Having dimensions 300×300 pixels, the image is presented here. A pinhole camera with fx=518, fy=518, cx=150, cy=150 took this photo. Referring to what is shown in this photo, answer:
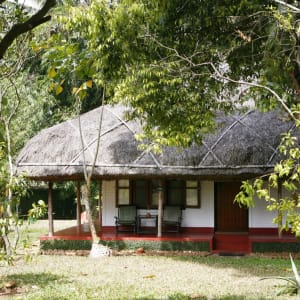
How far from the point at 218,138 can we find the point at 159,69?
4977 millimetres

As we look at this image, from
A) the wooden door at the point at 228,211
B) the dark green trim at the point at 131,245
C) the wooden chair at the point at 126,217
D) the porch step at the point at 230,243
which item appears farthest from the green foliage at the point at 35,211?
the wooden door at the point at 228,211

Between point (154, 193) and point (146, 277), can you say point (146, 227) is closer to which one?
point (154, 193)

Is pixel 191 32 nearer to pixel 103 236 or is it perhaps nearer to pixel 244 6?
pixel 244 6

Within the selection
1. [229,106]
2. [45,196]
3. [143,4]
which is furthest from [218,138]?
[45,196]

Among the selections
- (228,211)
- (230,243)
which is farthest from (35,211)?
(228,211)

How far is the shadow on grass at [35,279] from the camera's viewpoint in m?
9.70

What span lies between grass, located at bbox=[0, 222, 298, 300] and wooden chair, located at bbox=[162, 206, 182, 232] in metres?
1.84

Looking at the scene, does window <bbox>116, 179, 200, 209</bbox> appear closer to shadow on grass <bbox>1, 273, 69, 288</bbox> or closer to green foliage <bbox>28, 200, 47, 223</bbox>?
shadow on grass <bbox>1, 273, 69, 288</bbox>

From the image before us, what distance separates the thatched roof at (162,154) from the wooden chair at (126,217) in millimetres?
1718

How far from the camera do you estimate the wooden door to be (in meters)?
15.4

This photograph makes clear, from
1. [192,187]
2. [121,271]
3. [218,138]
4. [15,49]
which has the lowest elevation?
[121,271]

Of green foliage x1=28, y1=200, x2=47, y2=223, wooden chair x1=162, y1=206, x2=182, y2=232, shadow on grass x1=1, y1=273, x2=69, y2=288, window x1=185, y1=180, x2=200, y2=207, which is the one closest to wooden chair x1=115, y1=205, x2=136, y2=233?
wooden chair x1=162, y1=206, x2=182, y2=232

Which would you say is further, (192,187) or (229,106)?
(192,187)

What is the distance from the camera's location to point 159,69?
9.24 m
